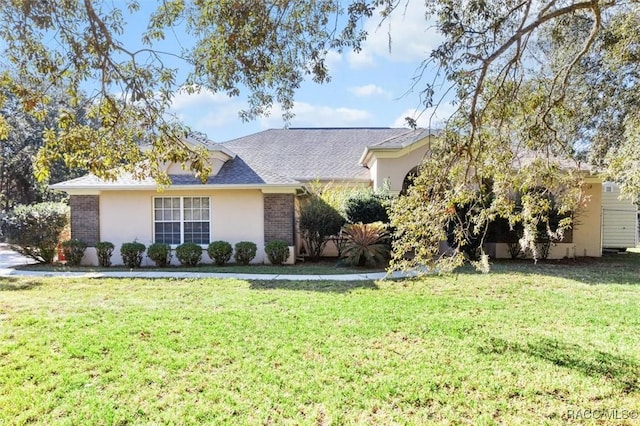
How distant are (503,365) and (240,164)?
44.8ft

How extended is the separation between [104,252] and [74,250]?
106cm

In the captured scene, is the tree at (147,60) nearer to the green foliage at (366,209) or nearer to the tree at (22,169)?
the green foliage at (366,209)

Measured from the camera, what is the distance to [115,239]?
52.5 feet

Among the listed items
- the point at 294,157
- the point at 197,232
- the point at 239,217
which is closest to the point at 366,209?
the point at 239,217

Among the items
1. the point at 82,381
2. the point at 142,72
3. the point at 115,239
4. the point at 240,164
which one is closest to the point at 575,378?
the point at 82,381

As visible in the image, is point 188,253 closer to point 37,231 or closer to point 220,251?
point 220,251

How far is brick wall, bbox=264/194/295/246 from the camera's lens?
50.9ft

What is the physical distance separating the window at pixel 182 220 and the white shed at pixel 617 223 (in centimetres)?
1822

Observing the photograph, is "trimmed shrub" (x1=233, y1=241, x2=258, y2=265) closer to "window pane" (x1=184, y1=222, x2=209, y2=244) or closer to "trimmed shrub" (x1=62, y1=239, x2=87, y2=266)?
"window pane" (x1=184, y1=222, x2=209, y2=244)

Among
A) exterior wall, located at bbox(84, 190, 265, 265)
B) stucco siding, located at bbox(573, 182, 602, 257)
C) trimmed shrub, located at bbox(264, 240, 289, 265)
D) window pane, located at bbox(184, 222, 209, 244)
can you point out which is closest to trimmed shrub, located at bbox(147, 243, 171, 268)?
exterior wall, located at bbox(84, 190, 265, 265)

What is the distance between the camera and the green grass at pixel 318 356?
4434 mm

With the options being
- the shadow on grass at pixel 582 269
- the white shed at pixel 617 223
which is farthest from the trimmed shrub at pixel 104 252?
the white shed at pixel 617 223

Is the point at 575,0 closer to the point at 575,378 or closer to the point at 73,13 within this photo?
the point at 575,378

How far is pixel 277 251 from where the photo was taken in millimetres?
15023
